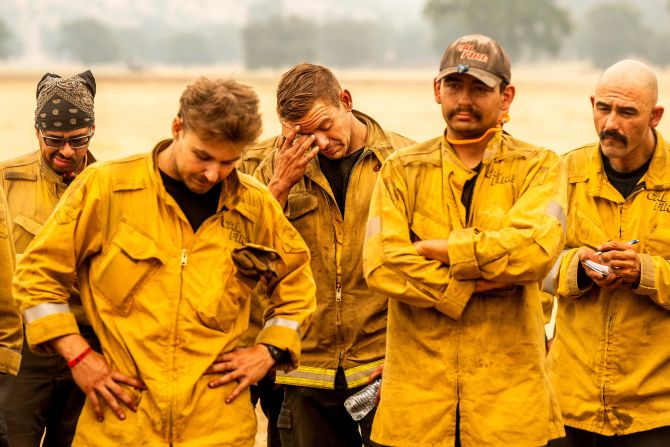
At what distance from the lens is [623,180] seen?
591cm

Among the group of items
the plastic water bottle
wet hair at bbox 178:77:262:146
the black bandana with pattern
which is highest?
wet hair at bbox 178:77:262:146

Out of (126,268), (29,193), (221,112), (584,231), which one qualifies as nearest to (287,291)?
(126,268)

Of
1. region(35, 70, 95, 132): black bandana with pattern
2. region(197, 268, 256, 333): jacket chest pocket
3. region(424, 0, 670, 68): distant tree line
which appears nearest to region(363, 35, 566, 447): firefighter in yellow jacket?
region(197, 268, 256, 333): jacket chest pocket

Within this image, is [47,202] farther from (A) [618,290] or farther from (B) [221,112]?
(A) [618,290]

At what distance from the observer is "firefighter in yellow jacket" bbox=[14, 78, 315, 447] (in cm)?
444

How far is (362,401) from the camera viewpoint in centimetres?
A: 582

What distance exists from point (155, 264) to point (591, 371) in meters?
2.40

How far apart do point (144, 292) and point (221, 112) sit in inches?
30.1

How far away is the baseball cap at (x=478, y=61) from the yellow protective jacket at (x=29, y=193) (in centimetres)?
249

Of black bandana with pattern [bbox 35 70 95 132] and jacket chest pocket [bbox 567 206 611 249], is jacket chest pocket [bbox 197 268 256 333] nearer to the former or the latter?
jacket chest pocket [bbox 567 206 611 249]

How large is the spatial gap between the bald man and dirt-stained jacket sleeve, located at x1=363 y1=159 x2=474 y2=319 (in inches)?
42.4

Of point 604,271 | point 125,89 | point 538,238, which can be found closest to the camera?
point 538,238

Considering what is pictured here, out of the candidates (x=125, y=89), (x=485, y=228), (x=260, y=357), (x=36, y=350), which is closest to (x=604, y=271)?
(x=485, y=228)

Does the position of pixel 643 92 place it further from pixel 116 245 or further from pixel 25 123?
pixel 25 123
